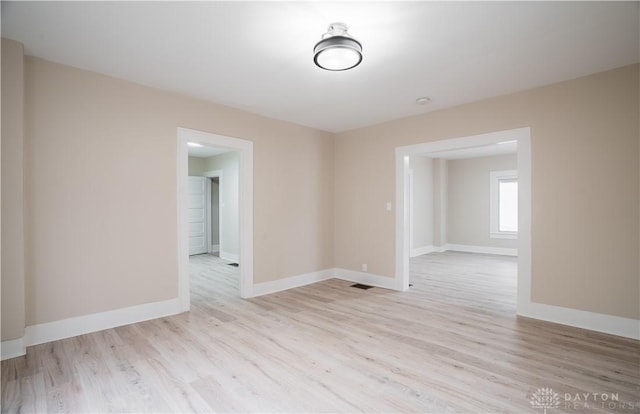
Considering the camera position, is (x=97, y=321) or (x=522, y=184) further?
(x=522, y=184)

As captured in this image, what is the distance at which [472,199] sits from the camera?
29.3 ft

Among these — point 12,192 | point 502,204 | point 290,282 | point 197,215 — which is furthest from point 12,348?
point 502,204

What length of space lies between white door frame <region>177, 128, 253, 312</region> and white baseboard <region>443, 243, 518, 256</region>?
21.7 ft

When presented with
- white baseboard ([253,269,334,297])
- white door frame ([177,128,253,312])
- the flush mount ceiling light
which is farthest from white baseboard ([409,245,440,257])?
the flush mount ceiling light

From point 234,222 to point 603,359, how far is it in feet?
→ 22.0

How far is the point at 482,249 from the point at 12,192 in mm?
9314

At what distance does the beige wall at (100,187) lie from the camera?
292cm

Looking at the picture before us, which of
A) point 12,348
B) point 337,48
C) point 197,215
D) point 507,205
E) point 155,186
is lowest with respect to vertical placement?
point 12,348

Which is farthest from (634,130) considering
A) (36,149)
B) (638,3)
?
(36,149)

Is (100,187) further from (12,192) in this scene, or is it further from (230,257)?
(230,257)

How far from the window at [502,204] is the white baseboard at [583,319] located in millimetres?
5294

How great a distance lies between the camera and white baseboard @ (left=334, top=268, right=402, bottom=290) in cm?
499

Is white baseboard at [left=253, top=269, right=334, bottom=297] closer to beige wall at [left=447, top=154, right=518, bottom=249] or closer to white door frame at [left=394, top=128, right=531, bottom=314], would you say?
white door frame at [left=394, top=128, right=531, bottom=314]

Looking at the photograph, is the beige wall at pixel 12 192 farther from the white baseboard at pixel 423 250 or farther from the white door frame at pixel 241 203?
the white baseboard at pixel 423 250
